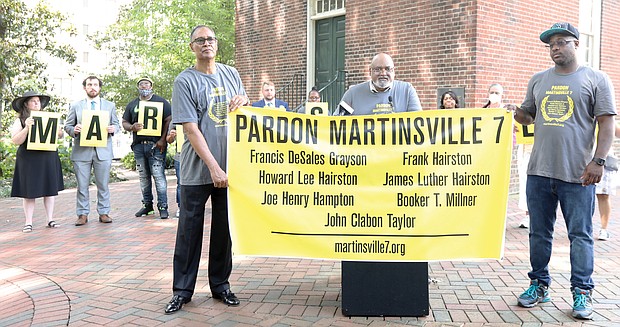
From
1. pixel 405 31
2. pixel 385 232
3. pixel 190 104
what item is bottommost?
pixel 385 232

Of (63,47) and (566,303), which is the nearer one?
(566,303)

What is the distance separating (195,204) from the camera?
4.39 metres

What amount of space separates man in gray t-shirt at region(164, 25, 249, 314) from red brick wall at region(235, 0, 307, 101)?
9975mm

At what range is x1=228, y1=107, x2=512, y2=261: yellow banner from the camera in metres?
3.97

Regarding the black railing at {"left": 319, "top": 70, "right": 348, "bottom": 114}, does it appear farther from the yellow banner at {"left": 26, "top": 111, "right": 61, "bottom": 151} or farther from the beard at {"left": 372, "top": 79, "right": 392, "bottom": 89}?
the beard at {"left": 372, "top": 79, "right": 392, "bottom": 89}

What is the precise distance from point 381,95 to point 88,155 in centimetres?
533

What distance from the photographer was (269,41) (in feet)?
49.5

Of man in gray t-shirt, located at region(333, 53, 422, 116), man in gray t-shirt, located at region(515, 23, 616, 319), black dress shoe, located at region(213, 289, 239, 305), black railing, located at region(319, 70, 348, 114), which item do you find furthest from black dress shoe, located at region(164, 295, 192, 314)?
black railing, located at region(319, 70, 348, 114)

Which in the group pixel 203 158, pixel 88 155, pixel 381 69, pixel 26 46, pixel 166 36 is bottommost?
pixel 88 155

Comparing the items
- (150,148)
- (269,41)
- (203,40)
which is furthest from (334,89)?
(203,40)

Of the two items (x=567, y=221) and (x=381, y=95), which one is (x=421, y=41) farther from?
(x=567, y=221)

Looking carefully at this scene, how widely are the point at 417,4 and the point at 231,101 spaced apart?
7.79 m

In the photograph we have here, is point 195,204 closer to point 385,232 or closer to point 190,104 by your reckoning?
point 190,104

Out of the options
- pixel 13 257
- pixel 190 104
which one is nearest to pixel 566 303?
pixel 190 104
